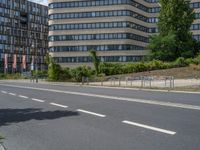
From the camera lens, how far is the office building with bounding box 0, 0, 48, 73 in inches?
4550

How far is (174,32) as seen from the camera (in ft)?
218

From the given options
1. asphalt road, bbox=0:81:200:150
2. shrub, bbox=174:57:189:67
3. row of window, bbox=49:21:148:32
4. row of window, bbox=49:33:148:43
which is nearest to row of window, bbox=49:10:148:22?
row of window, bbox=49:21:148:32

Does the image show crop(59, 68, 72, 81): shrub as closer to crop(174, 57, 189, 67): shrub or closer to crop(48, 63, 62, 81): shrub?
crop(48, 63, 62, 81): shrub

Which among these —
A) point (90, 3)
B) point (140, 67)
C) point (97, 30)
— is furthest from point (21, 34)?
point (140, 67)

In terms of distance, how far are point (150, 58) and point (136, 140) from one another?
62770 millimetres

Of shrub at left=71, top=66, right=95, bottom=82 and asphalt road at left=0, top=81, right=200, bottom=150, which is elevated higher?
shrub at left=71, top=66, right=95, bottom=82

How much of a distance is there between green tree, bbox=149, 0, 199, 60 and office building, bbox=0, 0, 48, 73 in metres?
53.2

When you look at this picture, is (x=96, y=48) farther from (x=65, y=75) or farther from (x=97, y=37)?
(x=65, y=75)

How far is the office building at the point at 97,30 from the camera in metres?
89.1

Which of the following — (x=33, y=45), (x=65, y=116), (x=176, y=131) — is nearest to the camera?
(x=176, y=131)

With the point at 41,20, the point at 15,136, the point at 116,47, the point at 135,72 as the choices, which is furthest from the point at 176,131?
the point at 41,20

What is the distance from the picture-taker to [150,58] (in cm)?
7038

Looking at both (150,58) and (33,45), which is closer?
(150,58)

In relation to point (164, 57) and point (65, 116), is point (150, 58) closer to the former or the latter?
point (164, 57)
